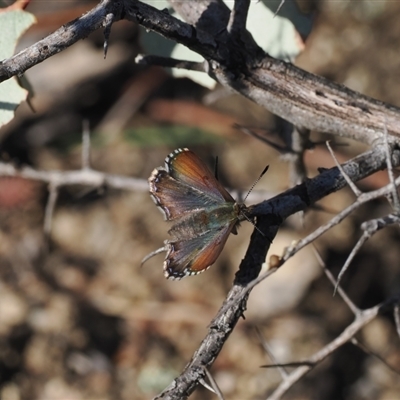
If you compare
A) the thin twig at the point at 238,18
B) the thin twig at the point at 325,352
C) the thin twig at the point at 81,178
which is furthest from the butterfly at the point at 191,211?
the thin twig at the point at 81,178

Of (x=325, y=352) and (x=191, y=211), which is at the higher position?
(x=191, y=211)

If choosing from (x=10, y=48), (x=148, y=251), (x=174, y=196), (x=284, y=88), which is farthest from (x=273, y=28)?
(x=148, y=251)

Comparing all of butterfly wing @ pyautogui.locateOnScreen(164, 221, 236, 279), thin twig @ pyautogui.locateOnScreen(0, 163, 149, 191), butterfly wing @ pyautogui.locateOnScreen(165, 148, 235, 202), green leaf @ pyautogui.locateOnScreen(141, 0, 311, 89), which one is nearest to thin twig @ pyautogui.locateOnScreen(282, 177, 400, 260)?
butterfly wing @ pyautogui.locateOnScreen(164, 221, 236, 279)

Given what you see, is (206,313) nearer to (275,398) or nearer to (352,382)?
(352,382)

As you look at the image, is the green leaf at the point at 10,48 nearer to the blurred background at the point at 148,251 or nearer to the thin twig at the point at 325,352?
the thin twig at the point at 325,352

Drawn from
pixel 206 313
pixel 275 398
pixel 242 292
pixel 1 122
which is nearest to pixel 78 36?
pixel 1 122

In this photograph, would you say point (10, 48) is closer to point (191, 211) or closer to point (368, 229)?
point (191, 211)
